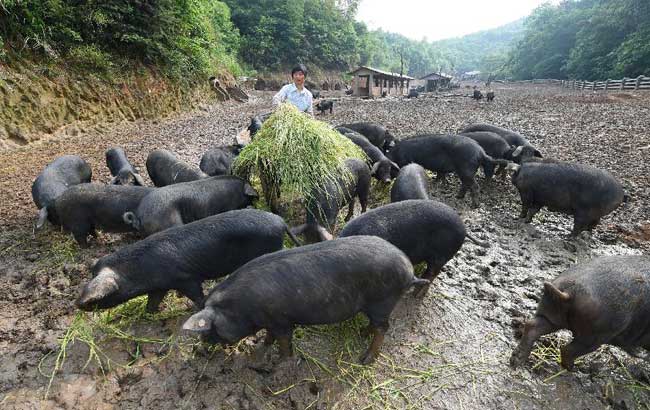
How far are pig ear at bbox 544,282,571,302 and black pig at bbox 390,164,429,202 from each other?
2.37m

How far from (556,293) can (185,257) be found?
3.36 metres

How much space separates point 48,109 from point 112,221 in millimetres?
7606

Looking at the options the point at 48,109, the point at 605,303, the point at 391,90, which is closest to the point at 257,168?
the point at 605,303

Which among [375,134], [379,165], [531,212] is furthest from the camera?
[375,134]

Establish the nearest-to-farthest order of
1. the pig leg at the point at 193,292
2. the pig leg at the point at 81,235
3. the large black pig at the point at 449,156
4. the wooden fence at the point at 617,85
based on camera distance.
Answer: the pig leg at the point at 193,292 < the pig leg at the point at 81,235 < the large black pig at the point at 449,156 < the wooden fence at the point at 617,85

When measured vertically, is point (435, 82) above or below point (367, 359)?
below

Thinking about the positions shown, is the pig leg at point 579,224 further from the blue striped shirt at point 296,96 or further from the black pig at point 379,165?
the blue striped shirt at point 296,96

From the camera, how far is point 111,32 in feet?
44.2

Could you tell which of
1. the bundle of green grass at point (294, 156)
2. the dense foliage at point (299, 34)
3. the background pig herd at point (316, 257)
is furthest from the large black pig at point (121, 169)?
the dense foliage at point (299, 34)

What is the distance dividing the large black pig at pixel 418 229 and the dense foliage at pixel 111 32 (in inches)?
436

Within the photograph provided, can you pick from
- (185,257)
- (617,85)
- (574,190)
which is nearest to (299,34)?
(617,85)

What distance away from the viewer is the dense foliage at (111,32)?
1055 centimetres

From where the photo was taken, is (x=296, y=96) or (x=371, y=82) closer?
(x=296, y=96)

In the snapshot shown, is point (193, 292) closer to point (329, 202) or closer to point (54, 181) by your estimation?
point (329, 202)
